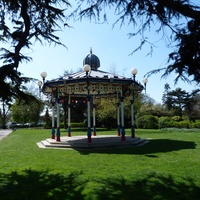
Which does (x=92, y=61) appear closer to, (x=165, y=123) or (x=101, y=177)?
(x=101, y=177)

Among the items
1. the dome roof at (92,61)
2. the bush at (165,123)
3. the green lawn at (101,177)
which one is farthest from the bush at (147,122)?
the green lawn at (101,177)

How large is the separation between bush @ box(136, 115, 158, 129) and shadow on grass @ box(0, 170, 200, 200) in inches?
1085

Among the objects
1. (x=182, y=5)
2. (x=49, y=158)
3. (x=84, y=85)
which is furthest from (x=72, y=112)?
(x=182, y=5)

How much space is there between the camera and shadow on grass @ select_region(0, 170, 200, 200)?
225 inches

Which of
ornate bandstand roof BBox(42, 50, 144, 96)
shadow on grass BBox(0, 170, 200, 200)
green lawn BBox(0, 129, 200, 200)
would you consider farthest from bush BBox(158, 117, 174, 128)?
shadow on grass BBox(0, 170, 200, 200)

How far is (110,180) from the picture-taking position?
23.0 ft

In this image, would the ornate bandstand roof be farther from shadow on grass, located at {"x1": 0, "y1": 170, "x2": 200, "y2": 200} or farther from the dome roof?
shadow on grass, located at {"x1": 0, "y1": 170, "x2": 200, "y2": 200}

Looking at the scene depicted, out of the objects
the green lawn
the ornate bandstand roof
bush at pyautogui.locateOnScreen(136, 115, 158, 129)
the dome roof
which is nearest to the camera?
the green lawn

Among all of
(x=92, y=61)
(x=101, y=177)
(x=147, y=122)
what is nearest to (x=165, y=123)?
(x=147, y=122)

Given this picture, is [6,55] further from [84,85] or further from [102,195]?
[84,85]

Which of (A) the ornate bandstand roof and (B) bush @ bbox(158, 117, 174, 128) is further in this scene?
(B) bush @ bbox(158, 117, 174, 128)

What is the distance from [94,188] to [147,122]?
29252 millimetres

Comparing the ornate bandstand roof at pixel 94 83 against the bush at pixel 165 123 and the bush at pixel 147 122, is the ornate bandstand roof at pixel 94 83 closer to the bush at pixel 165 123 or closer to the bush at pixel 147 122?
the bush at pixel 165 123

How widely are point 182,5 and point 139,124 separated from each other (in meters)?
32.0
